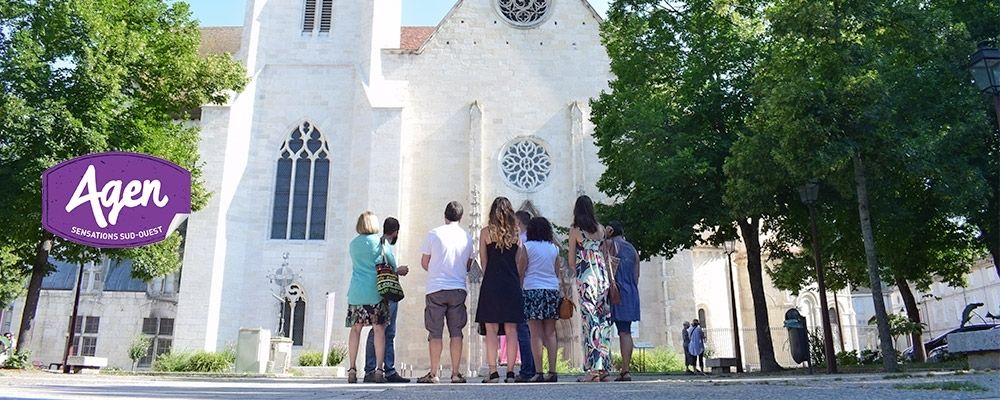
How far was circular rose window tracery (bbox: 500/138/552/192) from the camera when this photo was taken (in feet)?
81.4

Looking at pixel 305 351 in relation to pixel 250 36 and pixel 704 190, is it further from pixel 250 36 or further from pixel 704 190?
pixel 704 190

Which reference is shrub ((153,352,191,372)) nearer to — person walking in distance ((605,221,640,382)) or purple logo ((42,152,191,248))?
purple logo ((42,152,191,248))

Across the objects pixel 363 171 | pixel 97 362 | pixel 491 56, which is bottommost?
pixel 97 362

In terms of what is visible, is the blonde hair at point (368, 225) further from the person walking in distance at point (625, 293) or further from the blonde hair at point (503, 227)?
the person walking in distance at point (625, 293)

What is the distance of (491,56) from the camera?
25.8 metres

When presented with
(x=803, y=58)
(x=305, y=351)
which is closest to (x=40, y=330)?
(x=305, y=351)

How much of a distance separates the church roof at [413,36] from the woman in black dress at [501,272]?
23.5m

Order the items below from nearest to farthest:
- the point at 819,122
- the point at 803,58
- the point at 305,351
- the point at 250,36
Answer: the point at 819,122 < the point at 803,58 < the point at 305,351 < the point at 250,36

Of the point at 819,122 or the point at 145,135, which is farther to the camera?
the point at 145,135

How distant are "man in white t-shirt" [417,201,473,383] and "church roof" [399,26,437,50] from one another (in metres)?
23.3

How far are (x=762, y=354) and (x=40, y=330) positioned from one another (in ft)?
79.5

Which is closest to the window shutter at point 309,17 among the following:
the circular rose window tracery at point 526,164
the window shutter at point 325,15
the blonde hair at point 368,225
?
the window shutter at point 325,15

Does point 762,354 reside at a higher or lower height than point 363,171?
lower

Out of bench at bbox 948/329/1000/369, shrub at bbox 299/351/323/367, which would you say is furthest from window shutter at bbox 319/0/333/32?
bench at bbox 948/329/1000/369
